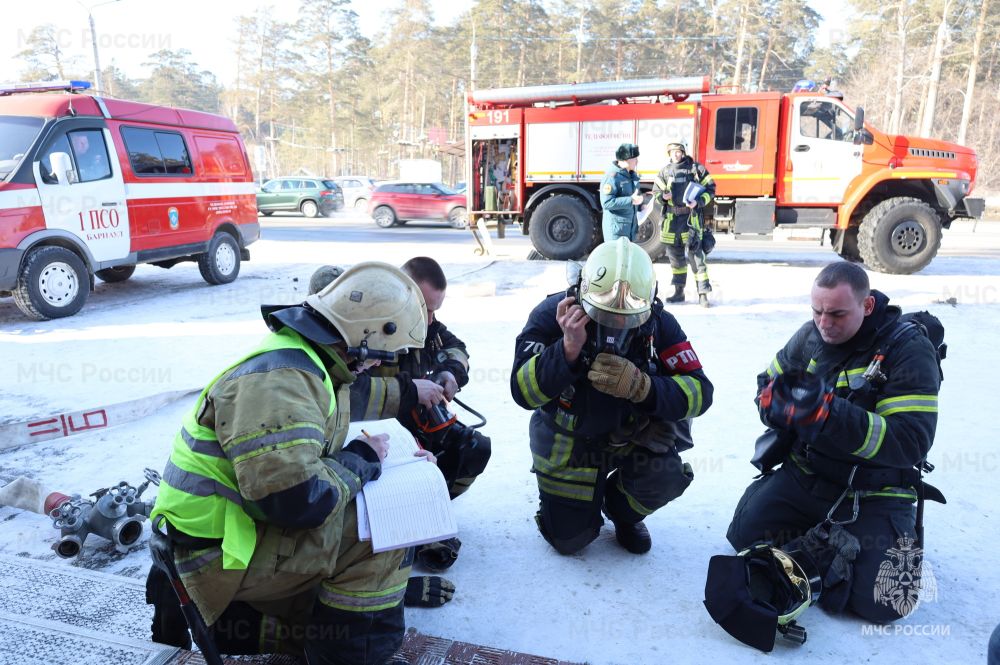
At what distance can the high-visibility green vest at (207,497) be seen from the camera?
5.75 ft

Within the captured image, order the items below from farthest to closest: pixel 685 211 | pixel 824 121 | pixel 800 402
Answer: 1. pixel 824 121
2. pixel 685 211
3. pixel 800 402

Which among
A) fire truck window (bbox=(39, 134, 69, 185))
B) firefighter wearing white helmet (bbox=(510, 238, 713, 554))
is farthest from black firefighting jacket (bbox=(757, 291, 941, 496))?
fire truck window (bbox=(39, 134, 69, 185))

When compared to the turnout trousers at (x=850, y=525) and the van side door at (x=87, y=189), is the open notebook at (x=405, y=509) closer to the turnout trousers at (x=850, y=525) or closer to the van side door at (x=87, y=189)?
the turnout trousers at (x=850, y=525)

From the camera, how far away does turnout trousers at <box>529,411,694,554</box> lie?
2.80 metres

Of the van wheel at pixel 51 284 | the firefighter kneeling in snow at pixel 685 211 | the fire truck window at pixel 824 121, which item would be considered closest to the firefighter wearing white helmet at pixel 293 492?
the firefighter kneeling in snow at pixel 685 211

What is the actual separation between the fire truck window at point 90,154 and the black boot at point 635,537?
7.19m

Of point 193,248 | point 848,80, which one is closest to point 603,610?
point 193,248

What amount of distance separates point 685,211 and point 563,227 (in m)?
4.19

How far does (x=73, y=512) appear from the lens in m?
2.75

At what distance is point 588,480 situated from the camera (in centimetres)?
280

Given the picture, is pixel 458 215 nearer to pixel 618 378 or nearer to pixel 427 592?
pixel 618 378

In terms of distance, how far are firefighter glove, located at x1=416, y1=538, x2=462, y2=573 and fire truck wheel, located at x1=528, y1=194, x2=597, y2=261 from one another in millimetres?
8845

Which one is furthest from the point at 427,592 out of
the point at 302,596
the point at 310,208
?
the point at 310,208

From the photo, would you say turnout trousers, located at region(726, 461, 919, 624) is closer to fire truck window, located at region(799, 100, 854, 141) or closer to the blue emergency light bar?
the blue emergency light bar
